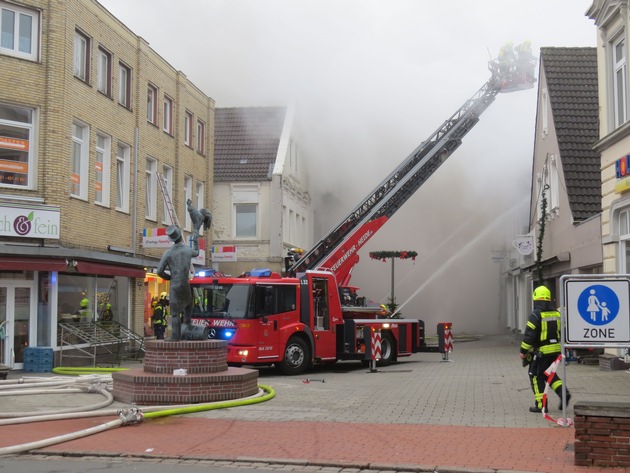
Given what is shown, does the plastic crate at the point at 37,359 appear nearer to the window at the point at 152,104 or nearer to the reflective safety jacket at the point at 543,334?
the window at the point at 152,104

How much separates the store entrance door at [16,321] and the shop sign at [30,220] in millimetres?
1174

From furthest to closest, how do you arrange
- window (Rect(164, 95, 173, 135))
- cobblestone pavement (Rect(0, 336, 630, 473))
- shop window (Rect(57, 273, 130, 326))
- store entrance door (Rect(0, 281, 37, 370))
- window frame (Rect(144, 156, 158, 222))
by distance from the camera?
window (Rect(164, 95, 173, 135)), window frame (Rect(144, 156, 158, 222)), shop window (Rect(57, 273, 130, 326)), store entrance door (Rect(0, 281, 37, 370)), cobblestone pavement (Rect(0, 336, 630, 473))

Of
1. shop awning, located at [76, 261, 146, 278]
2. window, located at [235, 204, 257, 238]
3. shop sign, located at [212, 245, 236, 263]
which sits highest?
window, located at [235, 204, 257, 238]

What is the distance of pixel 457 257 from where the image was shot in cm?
3294

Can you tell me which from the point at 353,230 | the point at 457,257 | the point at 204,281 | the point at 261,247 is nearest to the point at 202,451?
the point at 204,281

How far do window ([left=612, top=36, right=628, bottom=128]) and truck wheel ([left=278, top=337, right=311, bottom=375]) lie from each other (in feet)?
25.9

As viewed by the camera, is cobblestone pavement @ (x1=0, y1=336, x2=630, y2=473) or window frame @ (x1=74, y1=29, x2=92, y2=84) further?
window frame @ (x1=74, y1=29, x2=92, y2=84)

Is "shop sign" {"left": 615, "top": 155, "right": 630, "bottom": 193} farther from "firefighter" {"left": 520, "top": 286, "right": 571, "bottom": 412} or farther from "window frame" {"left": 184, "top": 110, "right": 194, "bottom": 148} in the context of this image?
"window frame" {"left": 184, "top": 110, "right": 194, "bottom": 148}

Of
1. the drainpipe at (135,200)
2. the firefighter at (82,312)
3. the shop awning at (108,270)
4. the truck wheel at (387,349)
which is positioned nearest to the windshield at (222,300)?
the shop awning at (108,270)

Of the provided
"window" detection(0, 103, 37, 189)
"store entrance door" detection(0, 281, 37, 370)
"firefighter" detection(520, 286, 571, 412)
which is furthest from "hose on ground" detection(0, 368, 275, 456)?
"window" detection(0, 103, 37, 189)

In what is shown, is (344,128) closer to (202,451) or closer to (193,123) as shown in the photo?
(193,123)

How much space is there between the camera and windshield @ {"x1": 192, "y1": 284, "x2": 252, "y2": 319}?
16125mm

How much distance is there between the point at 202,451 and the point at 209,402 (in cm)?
330

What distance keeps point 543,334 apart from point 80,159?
12852 mm
